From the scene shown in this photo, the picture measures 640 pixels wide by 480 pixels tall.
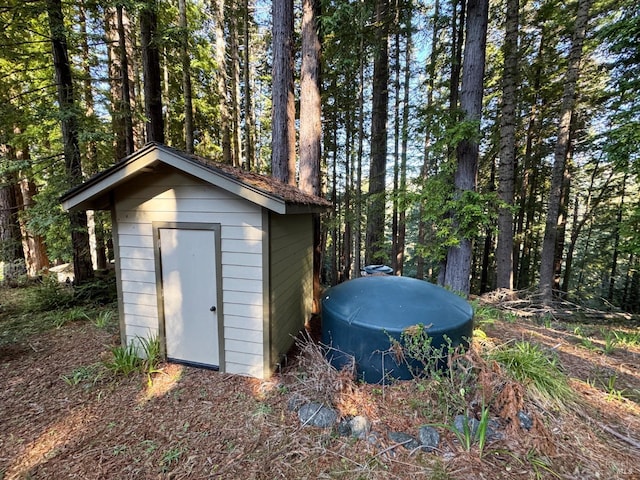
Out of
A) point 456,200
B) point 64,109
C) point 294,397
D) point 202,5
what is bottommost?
point 294,397

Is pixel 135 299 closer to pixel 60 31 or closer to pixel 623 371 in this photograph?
pixel 60 31

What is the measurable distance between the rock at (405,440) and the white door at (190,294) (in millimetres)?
2462

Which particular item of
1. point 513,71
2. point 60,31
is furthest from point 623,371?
point 60,31

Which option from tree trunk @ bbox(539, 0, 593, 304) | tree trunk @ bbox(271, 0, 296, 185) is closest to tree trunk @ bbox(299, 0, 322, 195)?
tree trunk @ bbox(271, 0, 296, 185)

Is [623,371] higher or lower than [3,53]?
lower

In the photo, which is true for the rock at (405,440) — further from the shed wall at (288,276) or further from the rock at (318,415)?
the shed wall at (288,276)

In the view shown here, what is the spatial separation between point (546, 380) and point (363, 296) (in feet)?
7.08

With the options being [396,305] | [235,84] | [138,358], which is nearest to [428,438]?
[396,305]

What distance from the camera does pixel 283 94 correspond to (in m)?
5.41

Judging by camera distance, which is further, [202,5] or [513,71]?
[202,5]

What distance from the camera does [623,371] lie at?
363cm

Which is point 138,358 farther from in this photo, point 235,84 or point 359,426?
point 235,84

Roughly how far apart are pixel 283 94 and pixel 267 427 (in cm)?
561

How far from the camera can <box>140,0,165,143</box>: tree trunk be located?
5711mm
